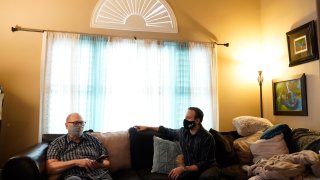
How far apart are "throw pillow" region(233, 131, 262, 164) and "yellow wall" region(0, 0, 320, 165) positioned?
62cm

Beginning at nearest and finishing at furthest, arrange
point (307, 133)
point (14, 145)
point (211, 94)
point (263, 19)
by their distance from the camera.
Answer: point (307, 133) < point (14, 145) < point (211, 94) < point (263, 19)

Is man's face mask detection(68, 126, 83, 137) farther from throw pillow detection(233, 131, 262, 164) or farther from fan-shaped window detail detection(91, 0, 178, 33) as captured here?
throw pillow detection(233, 131, 262, 164)

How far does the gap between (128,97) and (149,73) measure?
0.43m

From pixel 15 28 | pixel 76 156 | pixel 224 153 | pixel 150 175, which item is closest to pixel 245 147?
pixel 224 153

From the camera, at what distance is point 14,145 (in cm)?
306

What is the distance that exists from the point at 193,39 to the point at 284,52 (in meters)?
1.23

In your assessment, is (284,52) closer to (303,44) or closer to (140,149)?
(303,44)

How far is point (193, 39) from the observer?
3.69m

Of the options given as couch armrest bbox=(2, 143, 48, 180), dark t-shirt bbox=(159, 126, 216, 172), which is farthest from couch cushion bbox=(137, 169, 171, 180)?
couch armrest bbox=(2, 143, 48, 180)

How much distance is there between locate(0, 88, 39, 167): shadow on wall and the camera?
3051 millimetres

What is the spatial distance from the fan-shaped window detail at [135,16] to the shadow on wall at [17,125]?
4.39 ft

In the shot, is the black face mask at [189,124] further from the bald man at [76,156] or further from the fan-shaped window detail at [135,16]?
the fan-shaped window detail at [135,16]

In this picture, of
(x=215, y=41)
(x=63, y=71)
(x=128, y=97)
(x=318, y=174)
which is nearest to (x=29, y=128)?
(x=63, y=71)

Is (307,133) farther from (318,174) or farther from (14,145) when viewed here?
(14,145)
